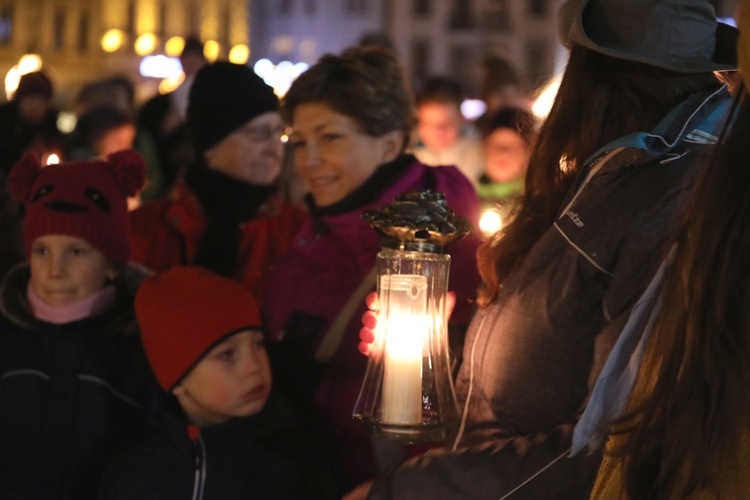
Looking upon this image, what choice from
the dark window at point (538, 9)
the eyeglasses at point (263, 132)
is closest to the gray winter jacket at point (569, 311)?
the eyeglasses at point (263, 132)

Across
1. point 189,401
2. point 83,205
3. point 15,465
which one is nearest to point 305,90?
point 83,205

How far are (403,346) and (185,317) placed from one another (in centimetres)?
134

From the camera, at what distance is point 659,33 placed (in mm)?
2393

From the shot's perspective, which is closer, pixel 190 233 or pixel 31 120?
pixel 190 233

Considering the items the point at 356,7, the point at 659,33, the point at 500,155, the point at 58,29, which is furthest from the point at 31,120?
the point at 356,7

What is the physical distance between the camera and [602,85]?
2479 millimetres

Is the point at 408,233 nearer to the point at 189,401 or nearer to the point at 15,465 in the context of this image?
the point at 189,401

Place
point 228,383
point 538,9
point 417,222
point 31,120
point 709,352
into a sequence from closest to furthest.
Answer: point 709,352
point 417,222
point 228,383
point 31,120
point 538,9

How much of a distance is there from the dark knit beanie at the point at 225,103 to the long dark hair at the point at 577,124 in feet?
8.17

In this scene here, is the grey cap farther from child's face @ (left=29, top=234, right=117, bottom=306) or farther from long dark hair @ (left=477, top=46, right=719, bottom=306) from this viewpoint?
child's face @ (left=29, top=234, right=117, bottom=306)

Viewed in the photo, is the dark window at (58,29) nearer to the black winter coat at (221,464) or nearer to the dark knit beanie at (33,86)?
the dark knit beanie at (33,86)

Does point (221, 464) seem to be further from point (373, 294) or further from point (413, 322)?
point (413, 322)

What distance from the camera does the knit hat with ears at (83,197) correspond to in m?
3.96

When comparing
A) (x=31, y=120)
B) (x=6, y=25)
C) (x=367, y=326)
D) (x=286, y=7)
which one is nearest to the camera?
(x=367, y=326)
